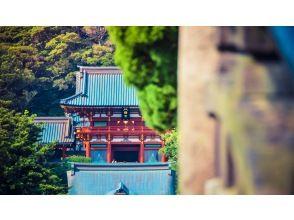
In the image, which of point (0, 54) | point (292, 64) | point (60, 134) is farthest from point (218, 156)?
point (0, 54)

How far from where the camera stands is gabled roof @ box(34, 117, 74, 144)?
474 cm

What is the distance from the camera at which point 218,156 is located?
3.52m

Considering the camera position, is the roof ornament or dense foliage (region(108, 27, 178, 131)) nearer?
dense foliage (region(108, 27, 178, 131))

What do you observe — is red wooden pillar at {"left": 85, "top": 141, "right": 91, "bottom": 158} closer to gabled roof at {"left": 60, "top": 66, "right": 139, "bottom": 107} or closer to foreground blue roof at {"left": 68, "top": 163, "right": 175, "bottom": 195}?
foreground blue roof at {"left": 68, "top": 163, "right": 175, "bottom": 195}

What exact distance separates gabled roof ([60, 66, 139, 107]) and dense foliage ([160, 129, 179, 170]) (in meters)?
0.35

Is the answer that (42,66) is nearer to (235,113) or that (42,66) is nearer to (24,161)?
(24,161)

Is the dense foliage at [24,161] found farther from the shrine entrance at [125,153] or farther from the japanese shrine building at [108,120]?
the shrine entrance at [125,153]

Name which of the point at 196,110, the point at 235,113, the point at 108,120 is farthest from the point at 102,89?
the point at 235,113

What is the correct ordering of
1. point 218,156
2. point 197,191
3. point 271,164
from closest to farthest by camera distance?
point 271,164 < point 218,156 < point 197,191

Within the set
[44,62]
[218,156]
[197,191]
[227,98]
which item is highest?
[44,62]

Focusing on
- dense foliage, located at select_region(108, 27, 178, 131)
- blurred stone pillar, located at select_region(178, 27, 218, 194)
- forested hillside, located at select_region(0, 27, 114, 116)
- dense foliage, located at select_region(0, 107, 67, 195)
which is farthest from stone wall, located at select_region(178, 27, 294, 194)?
dense foliage, located at select_region(0, 107, 67, 195)

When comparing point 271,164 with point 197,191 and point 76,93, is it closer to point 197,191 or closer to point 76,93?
point 197,191
